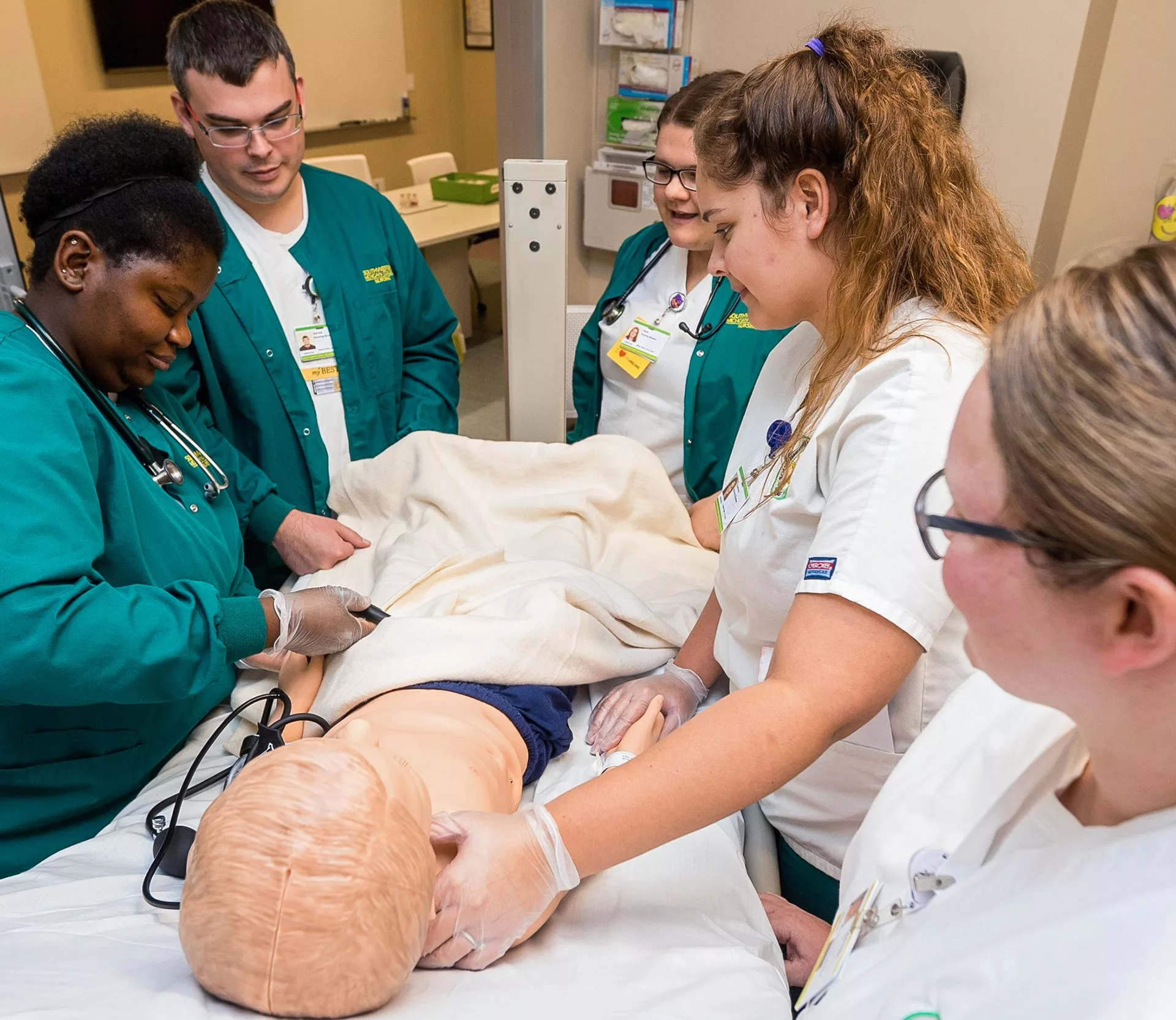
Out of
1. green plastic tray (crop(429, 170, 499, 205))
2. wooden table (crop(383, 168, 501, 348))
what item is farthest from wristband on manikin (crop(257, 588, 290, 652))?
green plastic tray (crop(429, 170, 499, 205))

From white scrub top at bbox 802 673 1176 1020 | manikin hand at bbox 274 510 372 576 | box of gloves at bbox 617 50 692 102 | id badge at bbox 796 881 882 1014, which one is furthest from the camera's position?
box of gloves at bbox 617 50 692 102

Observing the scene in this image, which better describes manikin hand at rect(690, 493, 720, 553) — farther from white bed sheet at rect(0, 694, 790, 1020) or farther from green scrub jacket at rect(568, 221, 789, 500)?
white bed sheet at rect(0, 694, 790, 1020)

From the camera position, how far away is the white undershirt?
2135mm

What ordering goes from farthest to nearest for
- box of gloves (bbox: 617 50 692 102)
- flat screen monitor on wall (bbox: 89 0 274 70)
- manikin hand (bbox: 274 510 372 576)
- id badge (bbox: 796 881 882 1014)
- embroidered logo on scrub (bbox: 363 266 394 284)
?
flat screen monitor on wall (bbox: 89 0 274 70) < box of gloves (bbox: 617 50 692 102) < embroidered logo on scrub (bbox: 363 266 394 284) < manikin hand (bbox: 274 510 372 576) < id badge (bbox: 796 881 882 1014)

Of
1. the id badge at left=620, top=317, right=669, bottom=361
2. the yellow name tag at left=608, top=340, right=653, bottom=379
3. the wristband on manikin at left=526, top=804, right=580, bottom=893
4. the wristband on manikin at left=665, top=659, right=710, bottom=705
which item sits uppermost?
the id badge at left=620, top=317, right=669, bottom=361

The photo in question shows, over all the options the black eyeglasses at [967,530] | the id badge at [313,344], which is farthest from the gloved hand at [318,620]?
the black eyeglasses at [967,530]

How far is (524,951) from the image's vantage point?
107cm

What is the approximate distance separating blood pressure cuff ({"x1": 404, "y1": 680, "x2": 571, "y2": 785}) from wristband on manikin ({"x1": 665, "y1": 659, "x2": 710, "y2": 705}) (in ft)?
0.71

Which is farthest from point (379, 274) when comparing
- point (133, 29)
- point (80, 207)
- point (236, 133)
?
point (133, 29)

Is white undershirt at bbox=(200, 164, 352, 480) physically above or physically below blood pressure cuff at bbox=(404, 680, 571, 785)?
above

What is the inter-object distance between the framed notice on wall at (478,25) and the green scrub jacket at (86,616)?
688 centimetres

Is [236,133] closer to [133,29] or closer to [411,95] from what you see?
[133,29]

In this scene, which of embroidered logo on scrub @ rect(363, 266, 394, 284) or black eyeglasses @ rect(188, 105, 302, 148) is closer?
black eyeglasses @ rect(188, 105, 302, 148)

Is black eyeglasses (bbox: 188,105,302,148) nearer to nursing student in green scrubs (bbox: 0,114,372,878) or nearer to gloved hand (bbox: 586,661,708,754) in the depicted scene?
nursing student in green scrubs (bbox: 0,114,372,878)
